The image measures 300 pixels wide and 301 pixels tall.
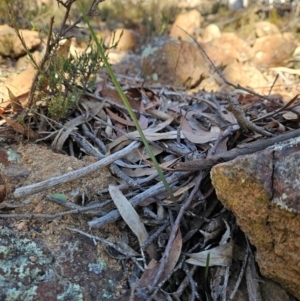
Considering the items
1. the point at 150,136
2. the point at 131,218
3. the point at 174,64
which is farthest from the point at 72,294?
the point at 174,64

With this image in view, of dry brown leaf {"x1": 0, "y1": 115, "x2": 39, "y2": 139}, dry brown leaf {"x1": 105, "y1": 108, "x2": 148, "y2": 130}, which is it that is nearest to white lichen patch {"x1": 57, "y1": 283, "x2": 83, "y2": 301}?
dry brown leaf {"x1": 0, "y1": 115, "x2": 39, "y2": 139}

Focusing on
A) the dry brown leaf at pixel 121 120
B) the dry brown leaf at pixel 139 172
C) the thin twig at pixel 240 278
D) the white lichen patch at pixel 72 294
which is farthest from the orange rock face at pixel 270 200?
the dry brown leaf at pixel 121 120

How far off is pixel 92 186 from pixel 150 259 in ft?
1.18

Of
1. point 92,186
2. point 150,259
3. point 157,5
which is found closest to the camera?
point 150,259

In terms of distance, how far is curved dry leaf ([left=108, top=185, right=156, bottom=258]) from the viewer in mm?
1342

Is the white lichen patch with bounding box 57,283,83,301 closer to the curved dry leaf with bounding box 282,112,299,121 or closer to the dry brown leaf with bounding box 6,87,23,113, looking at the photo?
the dry brown leaf with bounding box 6,87,23,113

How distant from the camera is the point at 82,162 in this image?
157 cm

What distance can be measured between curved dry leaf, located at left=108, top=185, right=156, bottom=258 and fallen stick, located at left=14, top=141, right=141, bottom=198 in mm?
127

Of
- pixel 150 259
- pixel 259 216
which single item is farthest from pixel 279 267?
pixel 150 259

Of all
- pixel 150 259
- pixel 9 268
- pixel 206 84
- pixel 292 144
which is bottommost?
pixel 206 84

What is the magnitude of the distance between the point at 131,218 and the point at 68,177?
0.90 ft

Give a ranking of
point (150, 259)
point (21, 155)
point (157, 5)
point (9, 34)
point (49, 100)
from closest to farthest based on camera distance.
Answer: point (150, 259), point (21, 155), point (49, 100), point (9, 34), point (157, 5)

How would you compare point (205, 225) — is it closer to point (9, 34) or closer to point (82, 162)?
point (82, 162)

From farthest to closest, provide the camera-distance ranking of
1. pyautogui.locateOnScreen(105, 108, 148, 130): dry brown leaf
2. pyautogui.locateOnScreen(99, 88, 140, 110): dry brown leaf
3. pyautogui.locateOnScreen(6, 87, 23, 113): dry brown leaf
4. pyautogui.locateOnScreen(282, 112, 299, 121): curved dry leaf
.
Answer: pyautogui.locateOnScreen(99, 88, 140, 110): dry brown leaf → pyautogui.locateOnScreen(105, 108, 148, 130): dry brown leaf → pyautogui.locateOnScreen(6, 87, 23, 113): dry brown leaf → pyautogui.locateOnScreen(282, 112, 299, 121): curved dry leaf
